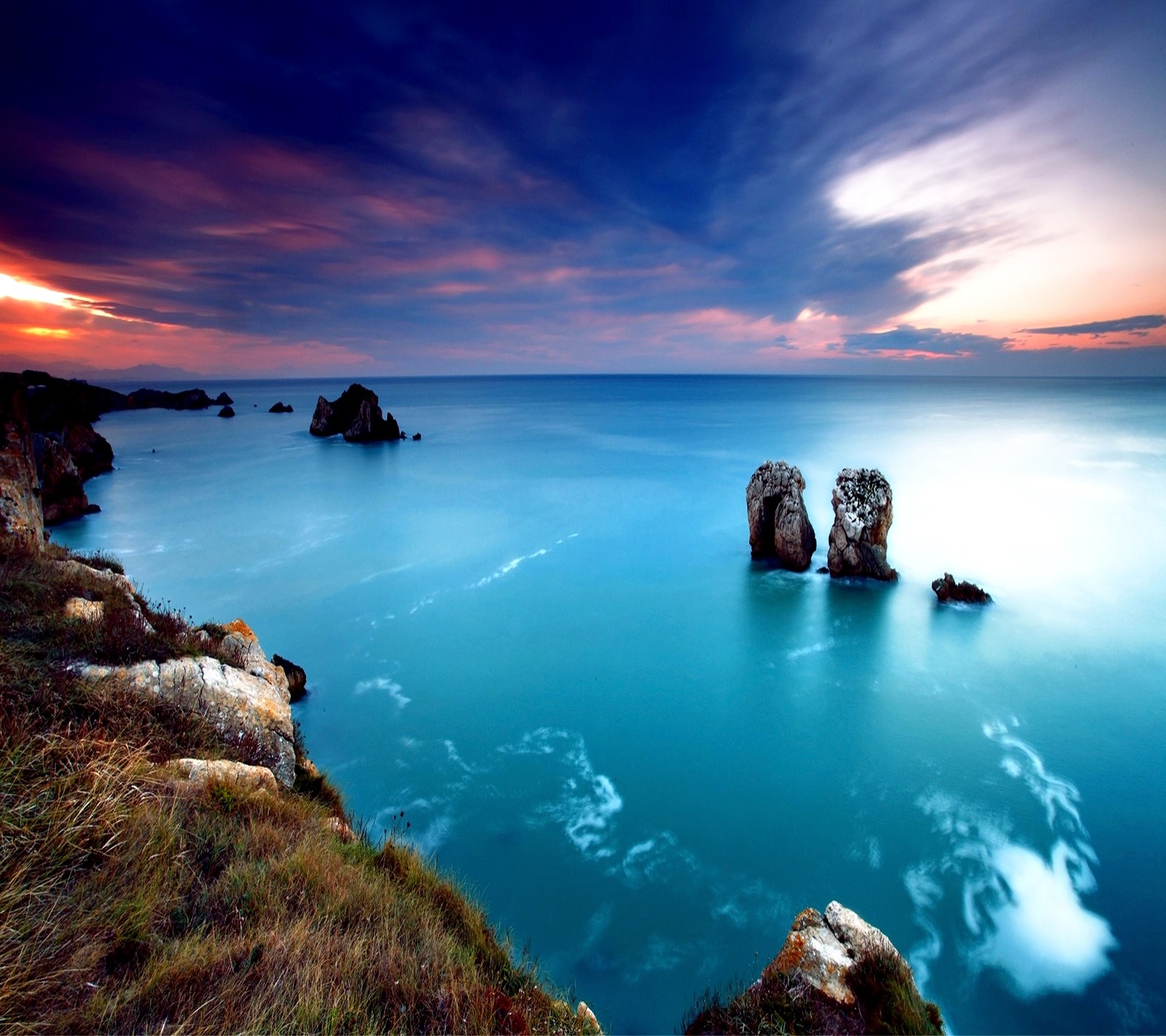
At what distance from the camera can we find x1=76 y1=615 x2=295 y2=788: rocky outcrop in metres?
6.39

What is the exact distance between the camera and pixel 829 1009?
4465 mm

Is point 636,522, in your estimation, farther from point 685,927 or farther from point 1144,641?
point 685,927

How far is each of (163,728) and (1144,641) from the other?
2505 centimetres

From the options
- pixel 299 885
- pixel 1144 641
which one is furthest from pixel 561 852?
pixel 1144 641

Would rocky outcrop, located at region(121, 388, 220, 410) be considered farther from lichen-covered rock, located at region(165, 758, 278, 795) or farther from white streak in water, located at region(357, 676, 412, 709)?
lichen-covered rock, located at region(165, 758, 278, 795)

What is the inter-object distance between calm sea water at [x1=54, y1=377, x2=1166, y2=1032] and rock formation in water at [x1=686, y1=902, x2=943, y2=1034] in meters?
3.64

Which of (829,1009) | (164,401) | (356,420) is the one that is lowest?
(829,1009)

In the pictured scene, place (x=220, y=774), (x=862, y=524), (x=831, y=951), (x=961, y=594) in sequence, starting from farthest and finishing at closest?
(x=862, y=524), (x=961, y=594), (x=220, y=774), (x=831, y=951)

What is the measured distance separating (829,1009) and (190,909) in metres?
5.15

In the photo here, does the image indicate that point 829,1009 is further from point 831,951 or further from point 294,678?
point 294,678

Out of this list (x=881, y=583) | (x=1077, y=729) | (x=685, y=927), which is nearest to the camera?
(x=685, y=927)

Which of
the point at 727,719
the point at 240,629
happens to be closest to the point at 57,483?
the point at 240,629

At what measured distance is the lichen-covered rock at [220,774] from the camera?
505cm

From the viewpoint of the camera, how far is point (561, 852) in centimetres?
973
